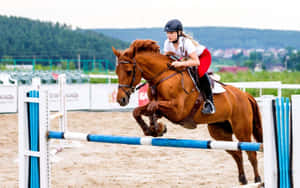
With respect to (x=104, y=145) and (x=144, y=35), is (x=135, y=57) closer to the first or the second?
(x=104, y=145)

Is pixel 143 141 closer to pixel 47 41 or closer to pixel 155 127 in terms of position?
pixel 155 127

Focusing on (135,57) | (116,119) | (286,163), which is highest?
(135,57)

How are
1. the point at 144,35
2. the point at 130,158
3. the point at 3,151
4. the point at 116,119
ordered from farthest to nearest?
the point at 144,35 → the point at 116,119 → the point at 3,151 → the point at 130,158

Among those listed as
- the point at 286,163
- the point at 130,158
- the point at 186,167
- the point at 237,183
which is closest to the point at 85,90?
the point at 130,158

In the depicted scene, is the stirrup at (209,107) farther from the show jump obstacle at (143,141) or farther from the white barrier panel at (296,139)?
the white barrier panel at (296,139)

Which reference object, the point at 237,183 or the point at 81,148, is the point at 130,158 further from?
the point at 237,183

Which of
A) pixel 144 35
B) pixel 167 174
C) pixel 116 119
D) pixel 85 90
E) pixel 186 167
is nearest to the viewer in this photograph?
pixel 167 174

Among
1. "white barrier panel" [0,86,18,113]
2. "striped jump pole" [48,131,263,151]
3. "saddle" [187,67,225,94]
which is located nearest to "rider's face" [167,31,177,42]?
"saddle" [187,67,225,94]

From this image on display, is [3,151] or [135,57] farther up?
[135,57]

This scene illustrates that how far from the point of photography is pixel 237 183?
499 cm

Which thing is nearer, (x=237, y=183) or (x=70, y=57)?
(x=237, y=183)

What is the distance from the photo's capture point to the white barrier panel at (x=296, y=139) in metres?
2.32

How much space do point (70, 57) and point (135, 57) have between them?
102ft

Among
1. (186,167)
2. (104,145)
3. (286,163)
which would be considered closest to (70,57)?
(104,145)
